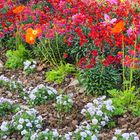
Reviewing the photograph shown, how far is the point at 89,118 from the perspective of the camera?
19.5ft

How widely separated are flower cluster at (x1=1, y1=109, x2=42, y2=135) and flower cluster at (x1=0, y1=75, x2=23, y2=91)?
1105 millimetres

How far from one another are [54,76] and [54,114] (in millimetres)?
1047

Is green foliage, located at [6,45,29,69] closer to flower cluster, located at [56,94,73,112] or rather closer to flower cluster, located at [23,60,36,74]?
flower cluster, located at [23,60,36,74]

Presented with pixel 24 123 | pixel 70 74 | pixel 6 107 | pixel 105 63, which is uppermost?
pixel 105 63

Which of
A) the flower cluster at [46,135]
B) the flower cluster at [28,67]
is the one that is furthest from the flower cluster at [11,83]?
the flower cluster at [46,135]

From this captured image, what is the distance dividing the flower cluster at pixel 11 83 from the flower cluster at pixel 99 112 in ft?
4.47

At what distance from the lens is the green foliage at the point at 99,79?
6512mm

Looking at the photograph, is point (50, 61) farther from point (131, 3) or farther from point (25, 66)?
point (131, 3)

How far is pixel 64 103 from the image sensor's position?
613 centimetres

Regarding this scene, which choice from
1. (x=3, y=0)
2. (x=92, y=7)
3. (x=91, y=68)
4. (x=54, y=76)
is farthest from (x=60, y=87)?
(x=3, y=0)

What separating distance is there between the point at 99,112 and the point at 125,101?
0.58 meters

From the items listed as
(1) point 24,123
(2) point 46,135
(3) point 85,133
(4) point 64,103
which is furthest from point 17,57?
(3) point 85,133

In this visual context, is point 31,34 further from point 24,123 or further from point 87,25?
point 24,123

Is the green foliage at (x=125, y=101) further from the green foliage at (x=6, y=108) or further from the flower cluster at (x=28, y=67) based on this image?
the flower cluster at (x=28, y=67)
